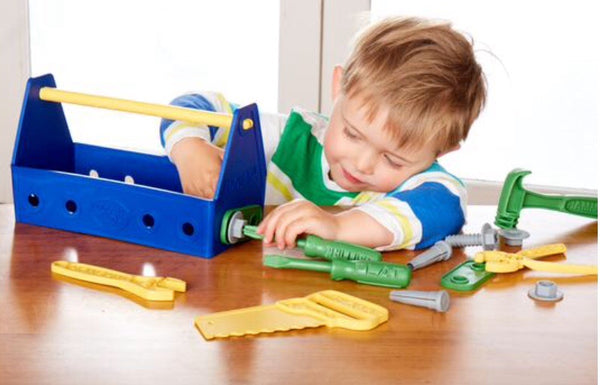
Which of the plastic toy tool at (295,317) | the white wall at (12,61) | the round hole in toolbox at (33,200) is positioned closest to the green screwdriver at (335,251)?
the plastic toy tool at (295,317)

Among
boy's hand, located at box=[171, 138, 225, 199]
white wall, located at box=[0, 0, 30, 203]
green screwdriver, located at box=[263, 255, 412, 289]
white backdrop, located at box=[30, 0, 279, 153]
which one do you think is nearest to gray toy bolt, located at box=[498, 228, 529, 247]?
green screwdriver, located at box=[263, 255, 412, 289]

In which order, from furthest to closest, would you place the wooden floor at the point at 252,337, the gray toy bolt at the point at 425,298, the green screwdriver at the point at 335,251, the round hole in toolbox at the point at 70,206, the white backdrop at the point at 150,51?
1. the white backdrop at the point at 150,51
2. the round hole in toolbox at the point at 70,206
3. the green screwdriver at the point at 335,251
4. the gray toy bolt at the point at 425,298
5. the wooden floor at the point at 252,337

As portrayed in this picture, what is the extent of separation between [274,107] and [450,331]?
1.61m

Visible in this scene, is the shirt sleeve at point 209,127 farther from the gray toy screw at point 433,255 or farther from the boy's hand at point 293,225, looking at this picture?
the gray toy screw at point 433,255

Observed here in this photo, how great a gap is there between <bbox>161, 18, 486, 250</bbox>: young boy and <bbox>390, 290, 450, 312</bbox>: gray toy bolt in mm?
181

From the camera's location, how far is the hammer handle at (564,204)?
3.88ft

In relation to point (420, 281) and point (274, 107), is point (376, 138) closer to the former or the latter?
point (420, 281)

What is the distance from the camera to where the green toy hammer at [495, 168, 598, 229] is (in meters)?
1.17

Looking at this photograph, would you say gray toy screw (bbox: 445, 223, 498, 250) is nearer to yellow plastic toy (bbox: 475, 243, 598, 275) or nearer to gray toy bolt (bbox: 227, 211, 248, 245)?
yellow plastic toy (bbox: 475, 243, 598, 275)

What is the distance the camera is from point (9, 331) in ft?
2.55

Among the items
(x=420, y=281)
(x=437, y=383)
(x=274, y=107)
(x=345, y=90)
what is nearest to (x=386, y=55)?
(x=345, y=90)

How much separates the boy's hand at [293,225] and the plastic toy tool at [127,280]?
0.15 meters

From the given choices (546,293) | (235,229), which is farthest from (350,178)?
(546,293)

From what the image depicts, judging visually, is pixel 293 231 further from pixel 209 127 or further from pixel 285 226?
pixel 209 127
